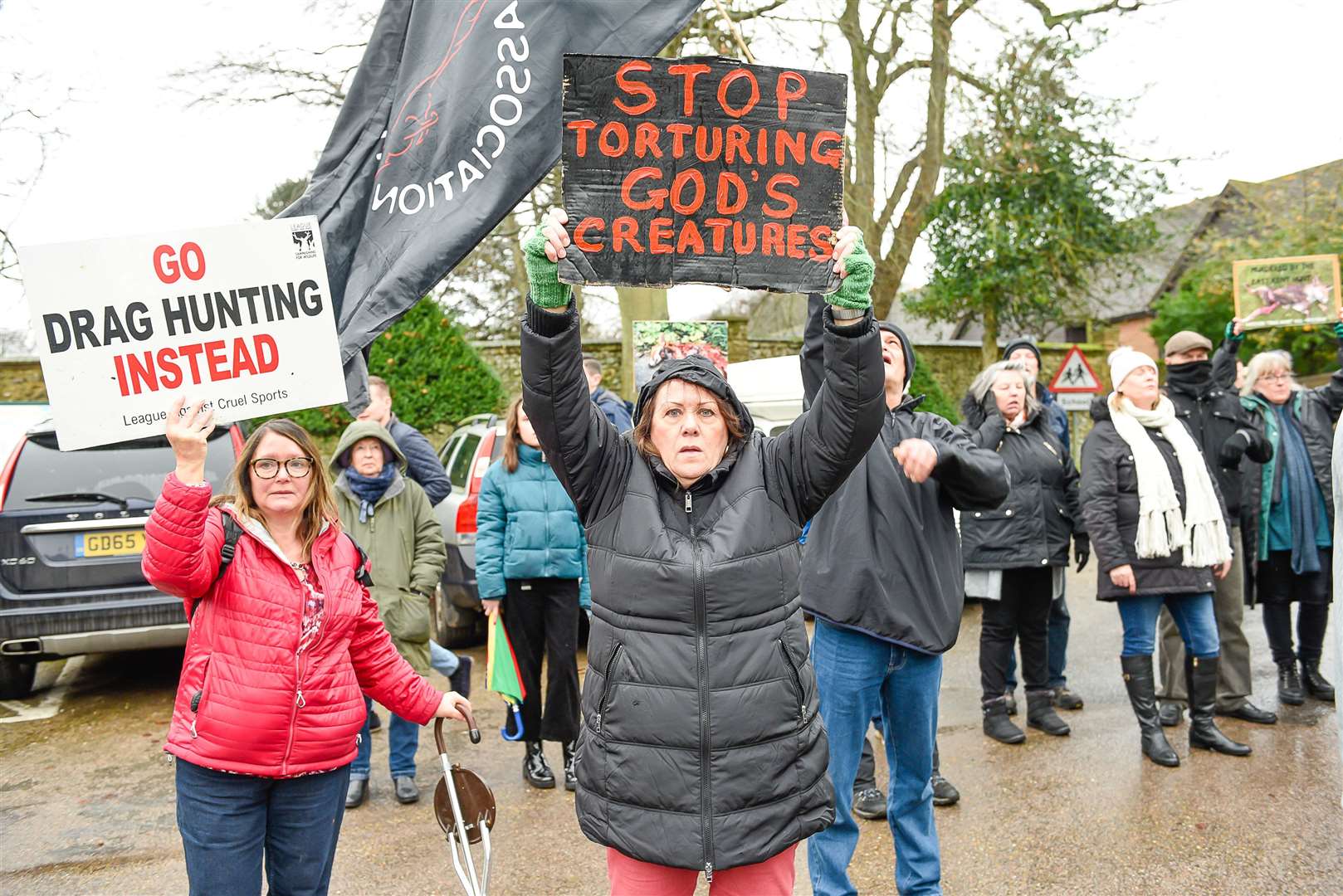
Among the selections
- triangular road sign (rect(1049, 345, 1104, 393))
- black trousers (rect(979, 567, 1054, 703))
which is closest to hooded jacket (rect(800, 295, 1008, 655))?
black trousers (rect(979, 567, 1054, 703))

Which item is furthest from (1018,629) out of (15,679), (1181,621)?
(15,679)

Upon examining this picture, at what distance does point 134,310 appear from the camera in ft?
9.97

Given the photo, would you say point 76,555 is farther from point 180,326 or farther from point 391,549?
point 180,326

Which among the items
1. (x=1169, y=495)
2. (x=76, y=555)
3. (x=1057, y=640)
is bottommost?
(x=1057, y=640)

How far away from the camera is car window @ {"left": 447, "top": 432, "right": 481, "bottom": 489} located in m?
8.91

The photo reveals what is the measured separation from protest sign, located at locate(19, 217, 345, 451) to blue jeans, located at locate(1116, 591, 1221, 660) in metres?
4.18

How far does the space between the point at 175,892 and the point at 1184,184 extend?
1692 centimetres

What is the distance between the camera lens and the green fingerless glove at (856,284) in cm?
262

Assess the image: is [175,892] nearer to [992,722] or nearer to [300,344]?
[300,344]

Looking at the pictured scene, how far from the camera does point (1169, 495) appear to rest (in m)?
5.50

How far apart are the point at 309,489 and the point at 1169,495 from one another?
423 centimetres

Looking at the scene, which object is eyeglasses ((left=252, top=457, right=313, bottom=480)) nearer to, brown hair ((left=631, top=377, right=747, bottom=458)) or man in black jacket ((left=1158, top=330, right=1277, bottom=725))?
brown hair ((left=631, top=377, right=747, bottom=458))

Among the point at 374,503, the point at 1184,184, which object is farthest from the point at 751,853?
the point at 1184,184

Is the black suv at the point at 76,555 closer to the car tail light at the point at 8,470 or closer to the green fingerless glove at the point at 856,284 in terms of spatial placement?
the car tail light at the point at 8,470
